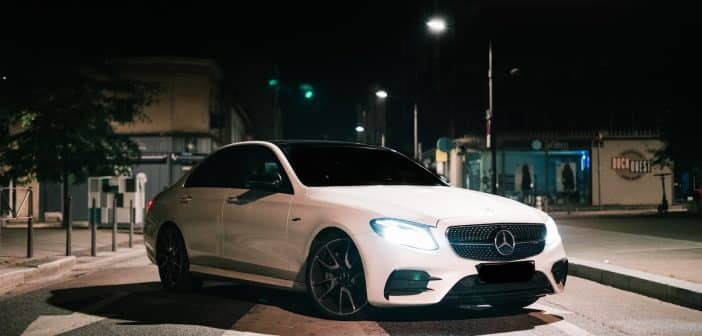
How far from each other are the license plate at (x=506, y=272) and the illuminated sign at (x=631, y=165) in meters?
36.3

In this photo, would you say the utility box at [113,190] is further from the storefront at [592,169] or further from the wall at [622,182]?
the wall at [622,182]

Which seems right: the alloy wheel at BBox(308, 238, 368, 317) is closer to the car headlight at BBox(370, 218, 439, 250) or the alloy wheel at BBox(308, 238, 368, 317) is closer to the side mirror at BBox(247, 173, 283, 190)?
the car headlight at BBox(370, 218, 439, 250)

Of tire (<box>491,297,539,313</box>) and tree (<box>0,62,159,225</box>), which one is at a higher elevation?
tree (<box>0,62,159,225</box>)

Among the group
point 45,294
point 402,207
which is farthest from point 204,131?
point 402,207

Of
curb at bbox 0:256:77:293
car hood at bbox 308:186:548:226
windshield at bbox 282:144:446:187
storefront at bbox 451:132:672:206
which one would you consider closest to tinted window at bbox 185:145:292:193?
windshield at bbox 282:144:446:187

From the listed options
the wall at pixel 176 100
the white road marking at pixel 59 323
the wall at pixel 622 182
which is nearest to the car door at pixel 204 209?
the white road marking at pixel 59 323

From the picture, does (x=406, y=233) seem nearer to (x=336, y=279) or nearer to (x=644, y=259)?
(x=336, y=279)

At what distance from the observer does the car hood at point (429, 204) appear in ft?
20.6

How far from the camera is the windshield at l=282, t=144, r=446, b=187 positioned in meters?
7.45

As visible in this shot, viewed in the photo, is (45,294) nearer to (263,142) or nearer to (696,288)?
(263,142)

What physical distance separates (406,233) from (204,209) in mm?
2755

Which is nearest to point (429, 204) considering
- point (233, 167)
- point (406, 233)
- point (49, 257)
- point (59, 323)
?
point (406, 233)

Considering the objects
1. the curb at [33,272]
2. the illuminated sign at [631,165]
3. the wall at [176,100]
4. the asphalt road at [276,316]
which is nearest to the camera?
the asphalt road at [276,316]

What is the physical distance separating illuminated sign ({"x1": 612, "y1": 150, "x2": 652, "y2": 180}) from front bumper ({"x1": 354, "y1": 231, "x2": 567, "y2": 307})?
3655 centimetres
